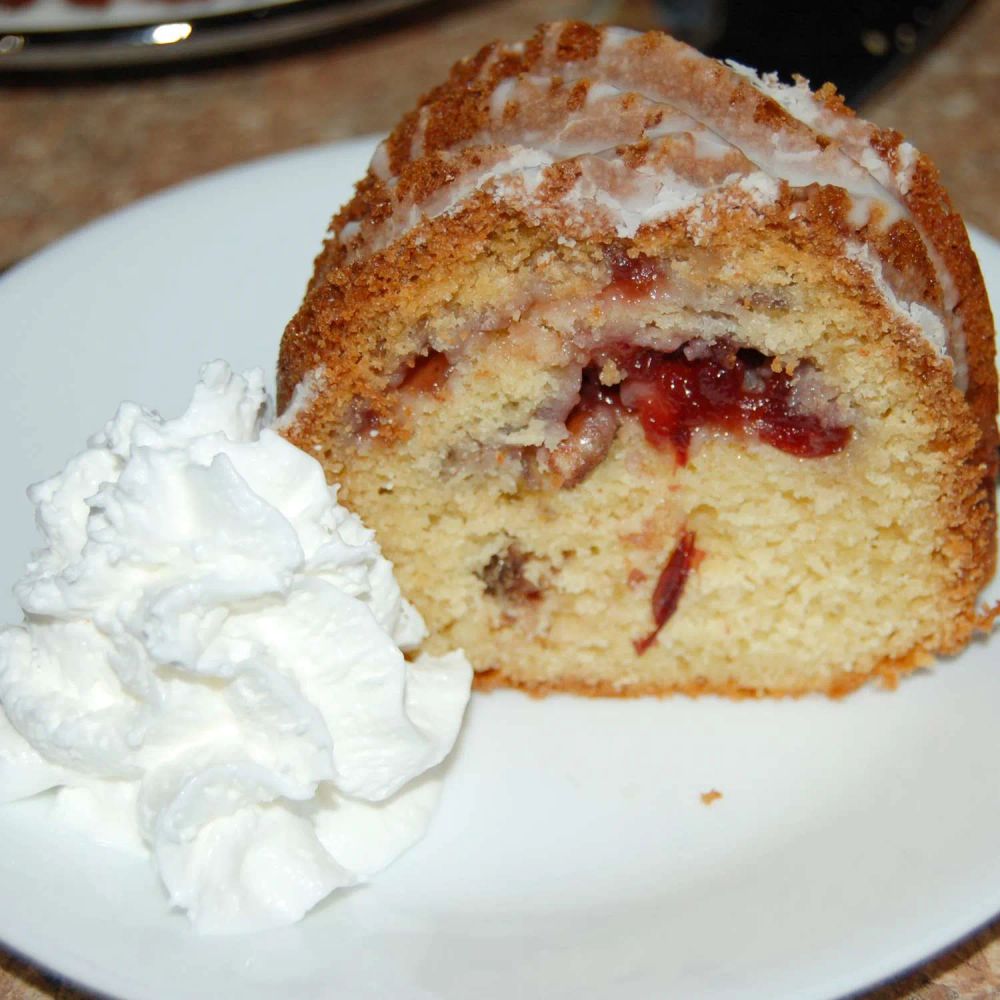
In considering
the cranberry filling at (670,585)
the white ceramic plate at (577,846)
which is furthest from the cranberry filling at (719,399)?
the white ceramic plate at (577,846)

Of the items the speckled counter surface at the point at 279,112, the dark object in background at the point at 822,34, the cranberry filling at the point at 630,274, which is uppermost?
the dark object in background at the point at 822,34

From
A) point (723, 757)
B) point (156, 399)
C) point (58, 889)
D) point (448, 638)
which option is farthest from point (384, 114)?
point (58, 889)

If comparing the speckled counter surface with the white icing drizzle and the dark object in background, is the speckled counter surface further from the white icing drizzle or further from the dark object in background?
the white icing drizzle

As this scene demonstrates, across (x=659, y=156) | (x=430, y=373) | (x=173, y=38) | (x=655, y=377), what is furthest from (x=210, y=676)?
(x=173, y=38)

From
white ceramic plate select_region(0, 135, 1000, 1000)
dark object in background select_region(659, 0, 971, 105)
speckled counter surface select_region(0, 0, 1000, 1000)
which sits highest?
dark object in background select_region(659, 0, 971, 105)

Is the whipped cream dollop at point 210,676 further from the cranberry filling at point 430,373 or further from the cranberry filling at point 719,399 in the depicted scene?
the cranberry filling at point 719,399

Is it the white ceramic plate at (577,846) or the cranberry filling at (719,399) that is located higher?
the cranberry filling at (719,399)

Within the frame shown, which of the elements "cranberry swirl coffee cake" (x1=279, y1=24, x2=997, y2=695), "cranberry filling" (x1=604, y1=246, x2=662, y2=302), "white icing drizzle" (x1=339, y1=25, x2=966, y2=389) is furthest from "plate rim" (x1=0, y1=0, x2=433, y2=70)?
"cranberry filling" (x1=604, y1=246, x2=662, y2=302)
